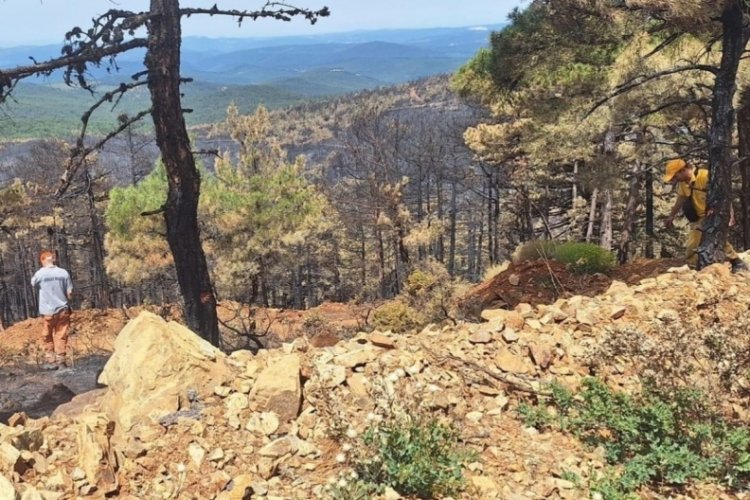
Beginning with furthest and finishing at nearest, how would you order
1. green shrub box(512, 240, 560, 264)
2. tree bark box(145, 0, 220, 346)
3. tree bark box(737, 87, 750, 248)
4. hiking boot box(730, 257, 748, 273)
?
green shrub box(512, 240, 560, 264) → tree bark box(737, 87, 750, 248) → hiking boot box(730, 257, 748, 273) → tree bark box(145, 0, 220, 346)

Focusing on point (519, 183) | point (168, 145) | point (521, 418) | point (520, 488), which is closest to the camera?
point (520, 488)

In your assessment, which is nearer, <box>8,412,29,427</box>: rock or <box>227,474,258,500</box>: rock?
<box>227,474,258,500</box>: rock

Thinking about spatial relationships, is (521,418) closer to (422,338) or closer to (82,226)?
(422,338)

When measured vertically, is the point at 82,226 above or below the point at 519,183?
below

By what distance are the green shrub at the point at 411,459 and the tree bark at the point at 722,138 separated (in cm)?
408

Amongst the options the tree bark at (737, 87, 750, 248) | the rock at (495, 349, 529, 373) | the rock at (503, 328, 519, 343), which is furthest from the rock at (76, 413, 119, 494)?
the tree bark at (737, 87, 750, 248)

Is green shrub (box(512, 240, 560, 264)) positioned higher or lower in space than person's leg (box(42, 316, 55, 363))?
higher

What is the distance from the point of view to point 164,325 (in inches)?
135

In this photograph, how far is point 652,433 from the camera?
3023 mm

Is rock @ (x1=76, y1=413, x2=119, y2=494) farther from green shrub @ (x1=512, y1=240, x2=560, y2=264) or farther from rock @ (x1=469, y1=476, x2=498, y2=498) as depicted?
green shrub @ (x1=512, y1=240, x2=560, y2=264)

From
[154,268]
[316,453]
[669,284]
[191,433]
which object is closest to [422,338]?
[316,453]

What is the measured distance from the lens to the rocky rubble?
8.65 feet

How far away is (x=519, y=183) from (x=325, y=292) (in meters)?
25.7

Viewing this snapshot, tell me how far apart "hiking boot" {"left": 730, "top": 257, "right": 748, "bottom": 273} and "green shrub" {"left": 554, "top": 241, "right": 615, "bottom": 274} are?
262 cm
